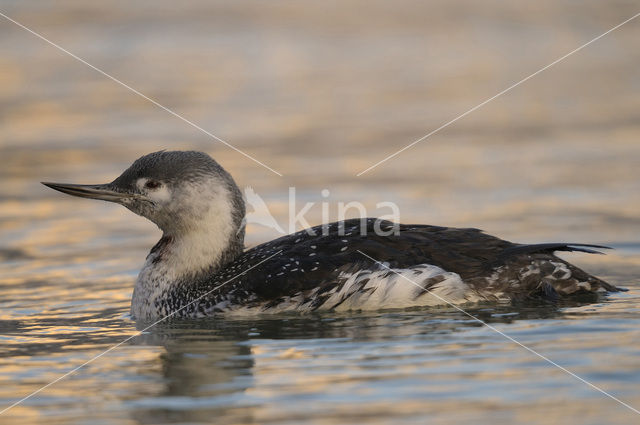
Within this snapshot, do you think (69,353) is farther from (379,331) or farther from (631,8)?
(631,8)

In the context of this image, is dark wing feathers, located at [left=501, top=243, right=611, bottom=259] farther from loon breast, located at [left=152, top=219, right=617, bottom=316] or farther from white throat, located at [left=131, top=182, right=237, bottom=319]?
white throat, located at [left=131, top=182, right=237, bottom=319]

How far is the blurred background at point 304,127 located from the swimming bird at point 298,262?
0.42m

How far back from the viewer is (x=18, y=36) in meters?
14.9

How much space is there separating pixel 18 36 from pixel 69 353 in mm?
9004

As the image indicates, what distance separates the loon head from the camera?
25.0 ft

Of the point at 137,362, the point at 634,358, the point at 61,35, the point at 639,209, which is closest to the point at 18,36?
the point at 61,35

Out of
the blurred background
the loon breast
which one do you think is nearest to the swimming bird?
the loon breast

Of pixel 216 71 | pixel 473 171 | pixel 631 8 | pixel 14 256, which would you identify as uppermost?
pixel 631 8

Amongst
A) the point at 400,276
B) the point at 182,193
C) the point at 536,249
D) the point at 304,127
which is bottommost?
the point at 400,276

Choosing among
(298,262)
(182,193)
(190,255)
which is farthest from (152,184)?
(298,262)

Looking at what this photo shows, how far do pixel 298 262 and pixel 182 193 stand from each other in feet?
2.86

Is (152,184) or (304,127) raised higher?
(304,127)

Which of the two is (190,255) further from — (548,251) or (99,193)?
(548,251)

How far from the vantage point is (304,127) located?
1209 centimetres
